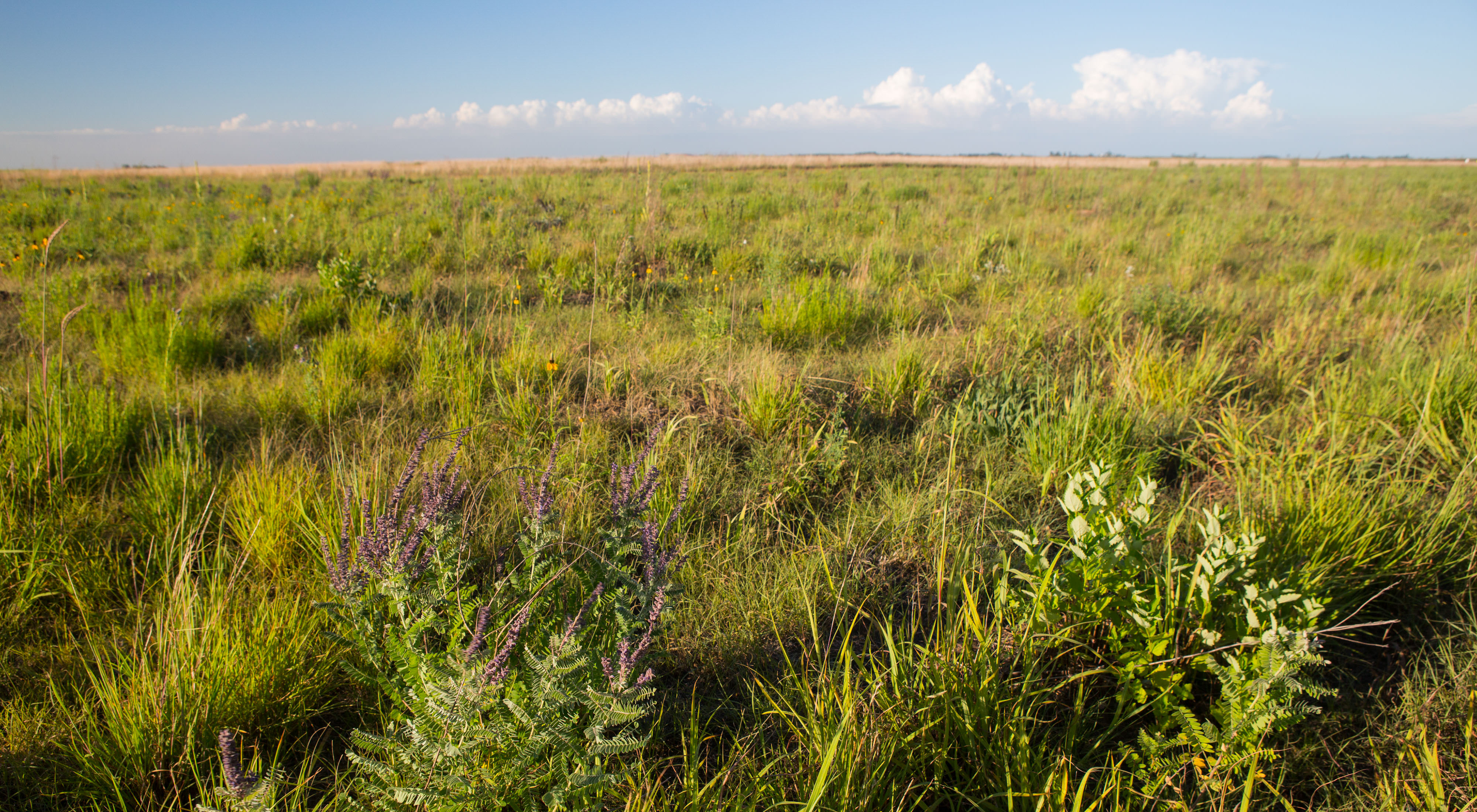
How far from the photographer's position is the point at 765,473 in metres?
2.28

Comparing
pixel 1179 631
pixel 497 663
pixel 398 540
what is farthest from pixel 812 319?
pixel 497 663

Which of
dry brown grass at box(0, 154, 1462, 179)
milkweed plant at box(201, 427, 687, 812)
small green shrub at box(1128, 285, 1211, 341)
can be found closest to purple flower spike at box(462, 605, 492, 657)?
milkweed plant at box(201, 427, 687, 812)

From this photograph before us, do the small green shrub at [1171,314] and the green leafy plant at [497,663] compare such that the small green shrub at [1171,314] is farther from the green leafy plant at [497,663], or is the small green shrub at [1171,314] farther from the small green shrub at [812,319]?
the green leafy plant at [497,663]

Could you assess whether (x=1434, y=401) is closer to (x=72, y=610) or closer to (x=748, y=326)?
(x=748, y=326)

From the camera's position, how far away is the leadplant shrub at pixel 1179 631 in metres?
1.17

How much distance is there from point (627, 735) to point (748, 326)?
2.85 metres

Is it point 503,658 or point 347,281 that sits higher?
point 347,281

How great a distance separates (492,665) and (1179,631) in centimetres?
149

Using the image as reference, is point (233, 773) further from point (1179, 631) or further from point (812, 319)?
point (812, 319)

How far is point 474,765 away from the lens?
0.94m

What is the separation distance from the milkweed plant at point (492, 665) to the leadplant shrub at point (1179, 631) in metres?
0.90

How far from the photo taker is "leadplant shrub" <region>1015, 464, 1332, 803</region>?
117 cm

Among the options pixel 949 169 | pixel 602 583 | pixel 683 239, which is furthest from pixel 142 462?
pixel 949 169

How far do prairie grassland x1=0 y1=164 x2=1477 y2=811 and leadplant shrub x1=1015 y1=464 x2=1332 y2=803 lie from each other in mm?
78
